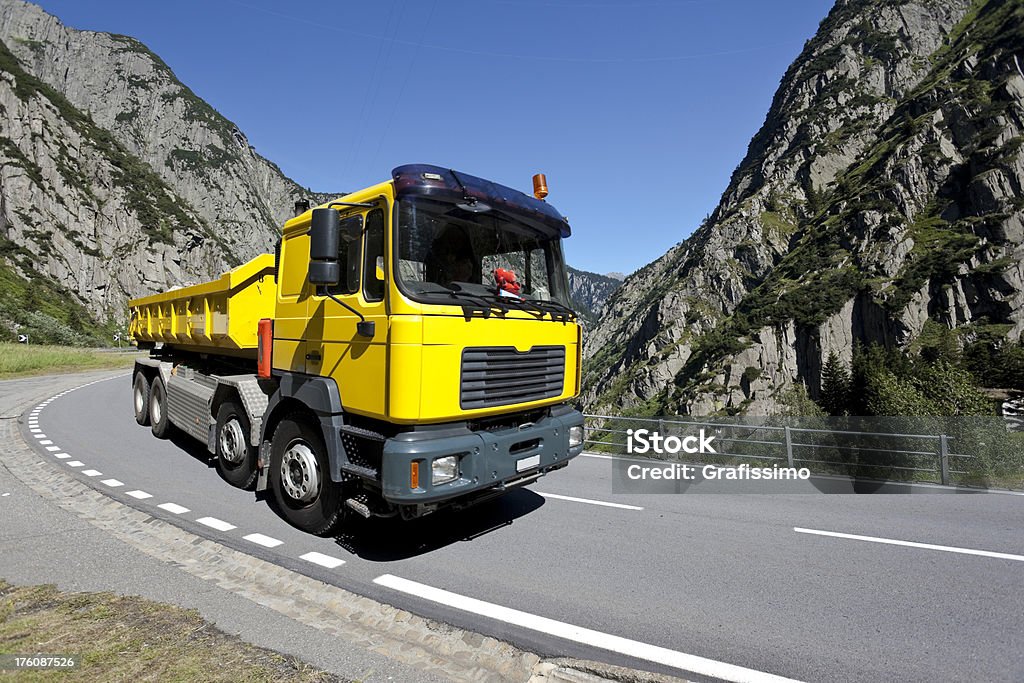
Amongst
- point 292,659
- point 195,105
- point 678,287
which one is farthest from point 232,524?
point 195,105

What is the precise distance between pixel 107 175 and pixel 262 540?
312 ft

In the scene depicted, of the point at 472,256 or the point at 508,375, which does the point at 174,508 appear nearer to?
the point at 508,375

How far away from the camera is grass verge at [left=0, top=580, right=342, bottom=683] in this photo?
9.16ft

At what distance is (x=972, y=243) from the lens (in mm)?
79750

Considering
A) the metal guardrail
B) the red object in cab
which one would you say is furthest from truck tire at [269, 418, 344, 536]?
the metal guardrail

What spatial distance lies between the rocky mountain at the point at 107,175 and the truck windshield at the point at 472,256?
6885 cm

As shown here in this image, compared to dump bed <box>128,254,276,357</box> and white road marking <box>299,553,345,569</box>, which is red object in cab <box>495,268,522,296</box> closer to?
white road marking <box>299,553,345,569</box>

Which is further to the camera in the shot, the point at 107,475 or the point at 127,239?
the point at 127,239

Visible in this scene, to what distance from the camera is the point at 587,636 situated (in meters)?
3.38

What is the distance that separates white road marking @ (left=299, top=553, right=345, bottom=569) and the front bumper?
2.79 feet

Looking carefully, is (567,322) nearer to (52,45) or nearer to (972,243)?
→ (972,243)

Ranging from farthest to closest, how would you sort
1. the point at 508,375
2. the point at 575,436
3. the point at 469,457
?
1. the point at 575,436
2. the point at 508,375
3. the point at 469,457

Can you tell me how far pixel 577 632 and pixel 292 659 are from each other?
5.62 feet

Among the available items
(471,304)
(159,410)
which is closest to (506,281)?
(471,304)
